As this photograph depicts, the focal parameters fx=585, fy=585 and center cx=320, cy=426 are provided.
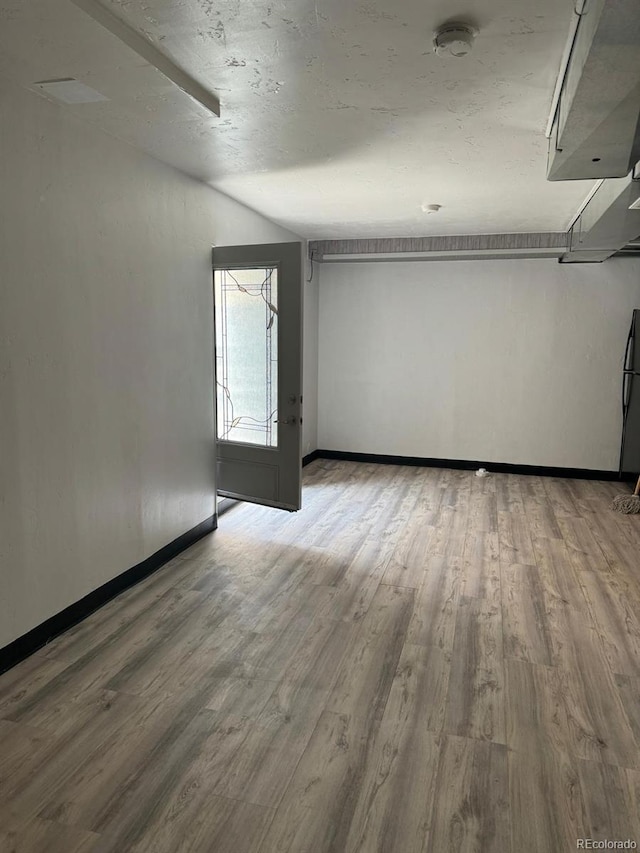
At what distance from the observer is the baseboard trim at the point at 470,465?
250 inches

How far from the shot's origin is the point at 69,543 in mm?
2924

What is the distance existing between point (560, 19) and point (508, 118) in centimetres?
90

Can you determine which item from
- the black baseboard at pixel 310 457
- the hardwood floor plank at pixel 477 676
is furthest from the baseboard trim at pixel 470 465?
the hardwood floor plank at pixel 477 676

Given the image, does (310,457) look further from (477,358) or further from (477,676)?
(477,676)

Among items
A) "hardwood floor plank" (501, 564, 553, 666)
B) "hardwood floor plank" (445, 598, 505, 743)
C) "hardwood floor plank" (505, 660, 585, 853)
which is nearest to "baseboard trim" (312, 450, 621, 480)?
"hardwood floor plank" (501, 564, 553, 666)

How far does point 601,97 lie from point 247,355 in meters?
2.96

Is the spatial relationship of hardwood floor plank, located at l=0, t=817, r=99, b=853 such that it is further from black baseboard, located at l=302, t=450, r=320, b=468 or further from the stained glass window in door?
black baseboard, located at l=302, t=450, r=320, b=468

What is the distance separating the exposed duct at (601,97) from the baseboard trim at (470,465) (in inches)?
170

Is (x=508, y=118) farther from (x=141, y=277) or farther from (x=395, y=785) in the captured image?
(x=395, y=785)

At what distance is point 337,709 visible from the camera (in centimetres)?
239

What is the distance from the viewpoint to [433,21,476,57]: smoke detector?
1.97m

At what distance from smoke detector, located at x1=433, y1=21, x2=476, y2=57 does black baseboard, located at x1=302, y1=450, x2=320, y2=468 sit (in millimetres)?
5068

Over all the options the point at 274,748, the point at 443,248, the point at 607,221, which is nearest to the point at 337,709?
the point at 274,748

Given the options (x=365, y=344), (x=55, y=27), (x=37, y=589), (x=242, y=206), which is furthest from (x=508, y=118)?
(x=365, y=344)
